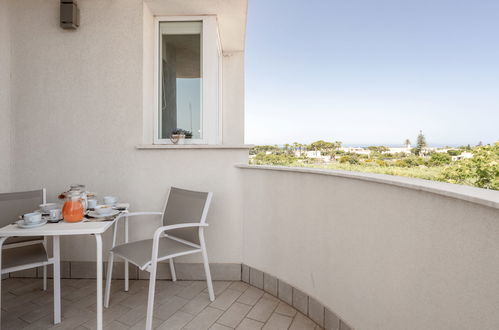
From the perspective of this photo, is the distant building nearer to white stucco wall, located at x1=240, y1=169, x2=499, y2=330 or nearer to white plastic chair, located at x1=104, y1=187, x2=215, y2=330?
white stucco wall, located at x1=240, y1=169, x2=499, y2=330

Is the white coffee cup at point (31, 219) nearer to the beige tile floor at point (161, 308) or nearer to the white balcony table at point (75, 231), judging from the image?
the white balcony table at point (75, 231)

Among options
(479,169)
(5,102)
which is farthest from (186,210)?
(479,169)

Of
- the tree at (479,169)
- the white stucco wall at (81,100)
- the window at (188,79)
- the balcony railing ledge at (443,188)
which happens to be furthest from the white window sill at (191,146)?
the tree at (479,169)

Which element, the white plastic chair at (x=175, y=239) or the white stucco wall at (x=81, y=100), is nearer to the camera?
the white plastic chair at (x=175, y=239)

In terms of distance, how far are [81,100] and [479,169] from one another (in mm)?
3828

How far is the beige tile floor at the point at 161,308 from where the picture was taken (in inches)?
72.2

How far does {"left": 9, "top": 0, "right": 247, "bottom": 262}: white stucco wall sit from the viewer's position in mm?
2557

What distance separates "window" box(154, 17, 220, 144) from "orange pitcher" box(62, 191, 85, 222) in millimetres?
1250

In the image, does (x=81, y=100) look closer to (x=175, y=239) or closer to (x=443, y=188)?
(x=175, y=239)

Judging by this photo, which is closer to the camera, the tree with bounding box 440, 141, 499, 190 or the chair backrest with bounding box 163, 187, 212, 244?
the chair backrest with bounding box 163, 187, 212, 244

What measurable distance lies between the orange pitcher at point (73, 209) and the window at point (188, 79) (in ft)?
4.10

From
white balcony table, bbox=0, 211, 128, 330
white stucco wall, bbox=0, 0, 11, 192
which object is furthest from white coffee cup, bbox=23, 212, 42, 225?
white stucco wall, bbox=0, 0, 11, 192

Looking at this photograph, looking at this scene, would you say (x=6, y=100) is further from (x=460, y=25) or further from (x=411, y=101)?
(x=411, y=101)

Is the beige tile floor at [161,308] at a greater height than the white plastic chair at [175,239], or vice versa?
the white plastic chair at [175,239]
